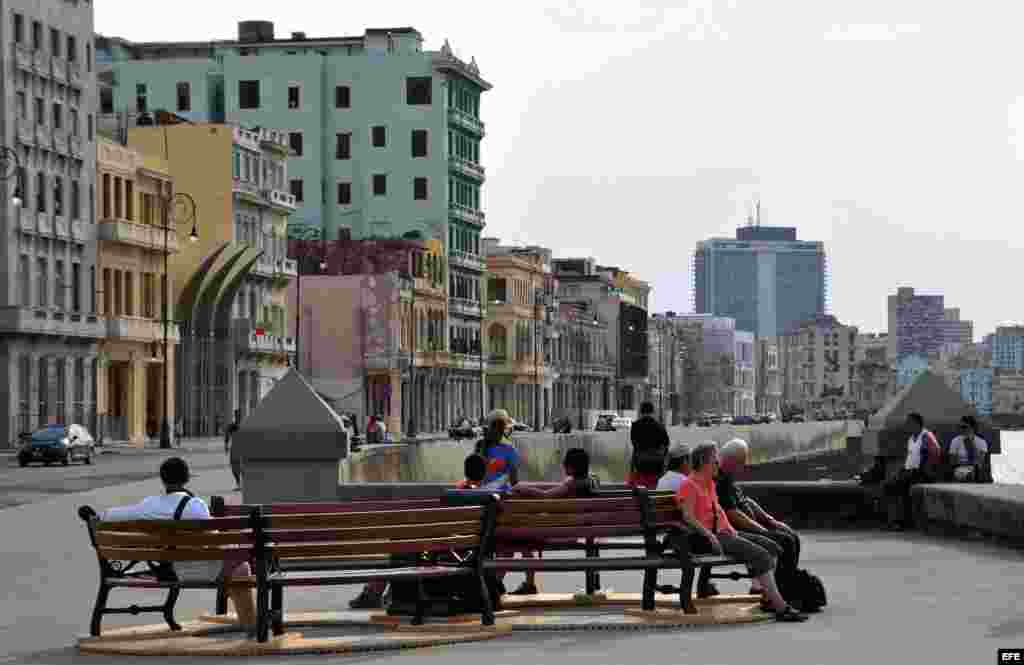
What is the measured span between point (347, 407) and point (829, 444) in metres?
62.5

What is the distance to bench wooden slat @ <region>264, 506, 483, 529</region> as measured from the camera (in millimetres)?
16484

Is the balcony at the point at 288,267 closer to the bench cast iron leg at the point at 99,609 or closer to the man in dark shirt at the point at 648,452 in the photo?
the man in dark shirt at the point at 648,452

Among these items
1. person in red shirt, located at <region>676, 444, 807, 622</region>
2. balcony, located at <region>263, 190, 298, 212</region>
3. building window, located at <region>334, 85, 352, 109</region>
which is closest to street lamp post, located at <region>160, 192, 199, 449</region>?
balcony, located at <region>263, 190, 298, 212</region>

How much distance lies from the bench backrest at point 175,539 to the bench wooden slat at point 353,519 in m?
0.21

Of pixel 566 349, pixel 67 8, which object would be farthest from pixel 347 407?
pixel 566 349

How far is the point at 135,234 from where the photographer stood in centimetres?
9806

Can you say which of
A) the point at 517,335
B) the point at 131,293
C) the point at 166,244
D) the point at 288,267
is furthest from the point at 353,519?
the point at 517,335

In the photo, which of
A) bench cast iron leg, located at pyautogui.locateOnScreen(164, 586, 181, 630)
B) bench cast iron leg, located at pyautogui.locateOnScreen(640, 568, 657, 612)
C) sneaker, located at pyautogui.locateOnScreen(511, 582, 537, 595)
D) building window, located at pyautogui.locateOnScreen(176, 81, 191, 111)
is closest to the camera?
bench cast iron leg, located at pyautogui.locateOnScreen(164, 586, 181, 630)

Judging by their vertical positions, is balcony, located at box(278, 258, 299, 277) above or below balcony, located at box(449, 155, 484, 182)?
below

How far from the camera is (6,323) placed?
84750 mm

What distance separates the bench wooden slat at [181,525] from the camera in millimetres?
16250

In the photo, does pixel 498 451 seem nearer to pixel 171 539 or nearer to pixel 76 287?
pixel 171 539

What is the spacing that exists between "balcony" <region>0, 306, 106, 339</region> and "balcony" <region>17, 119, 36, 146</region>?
5.80 meters

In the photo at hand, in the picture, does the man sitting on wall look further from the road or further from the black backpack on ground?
the road
